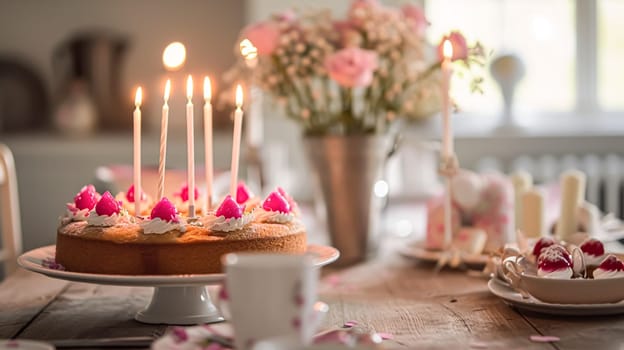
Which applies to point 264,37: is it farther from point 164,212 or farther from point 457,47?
point 164,212

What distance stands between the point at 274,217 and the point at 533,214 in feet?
2.13

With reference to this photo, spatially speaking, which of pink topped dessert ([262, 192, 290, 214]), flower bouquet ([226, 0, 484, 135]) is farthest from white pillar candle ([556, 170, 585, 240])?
pink topped dessert ([262, 192, 290, 214])

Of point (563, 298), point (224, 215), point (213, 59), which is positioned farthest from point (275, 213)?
point (213, 59)

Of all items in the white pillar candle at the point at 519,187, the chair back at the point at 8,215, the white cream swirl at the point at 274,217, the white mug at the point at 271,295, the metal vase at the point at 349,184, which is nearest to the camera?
the white mug at the point at 271,295

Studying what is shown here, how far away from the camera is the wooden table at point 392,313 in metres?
1.01

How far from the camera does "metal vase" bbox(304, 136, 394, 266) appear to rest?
1648 mm

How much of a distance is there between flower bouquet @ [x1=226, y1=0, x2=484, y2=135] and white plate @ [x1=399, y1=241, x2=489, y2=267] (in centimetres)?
24

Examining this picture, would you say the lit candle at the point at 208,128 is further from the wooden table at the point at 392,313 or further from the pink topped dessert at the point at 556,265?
Answer: the pink topped dessert at the point at 556,265

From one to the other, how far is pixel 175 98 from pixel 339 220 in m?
2.20

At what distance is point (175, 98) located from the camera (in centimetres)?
375

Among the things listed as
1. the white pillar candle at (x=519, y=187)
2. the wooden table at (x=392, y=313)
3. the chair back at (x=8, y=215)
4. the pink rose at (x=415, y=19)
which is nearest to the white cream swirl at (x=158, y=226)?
the wooden table at (x=392, y=313)

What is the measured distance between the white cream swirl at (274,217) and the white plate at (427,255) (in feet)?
1.54

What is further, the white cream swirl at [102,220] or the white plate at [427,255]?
the white plate at [427,255]

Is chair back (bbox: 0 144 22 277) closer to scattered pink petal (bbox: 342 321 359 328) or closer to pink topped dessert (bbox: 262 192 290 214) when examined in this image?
pink topped dessert (bbox: 262 192 290 214)
